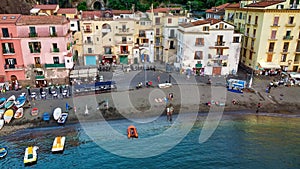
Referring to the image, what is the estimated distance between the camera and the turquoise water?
28.5m

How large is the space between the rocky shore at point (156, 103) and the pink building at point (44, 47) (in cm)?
781

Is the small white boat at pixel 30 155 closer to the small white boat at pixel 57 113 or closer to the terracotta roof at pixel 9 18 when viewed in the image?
the small white boat at pixel 57 113

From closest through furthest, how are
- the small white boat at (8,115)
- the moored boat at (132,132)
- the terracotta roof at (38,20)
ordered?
the moored boat at (132,132) < the small white boat at (8,115) < the terracotta roof at (38,20)

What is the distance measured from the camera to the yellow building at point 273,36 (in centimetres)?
4916

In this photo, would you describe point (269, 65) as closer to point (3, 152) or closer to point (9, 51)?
point (3, 152)

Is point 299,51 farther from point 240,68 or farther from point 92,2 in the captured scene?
point 92,2

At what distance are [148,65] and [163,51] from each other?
19.7 feet

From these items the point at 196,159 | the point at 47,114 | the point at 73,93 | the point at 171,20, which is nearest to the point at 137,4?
the point at 171,20

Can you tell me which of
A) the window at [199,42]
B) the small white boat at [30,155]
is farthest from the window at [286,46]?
the small white boat at [30,155]

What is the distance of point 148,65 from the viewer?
2297 inches

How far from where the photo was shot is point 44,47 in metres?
44.7

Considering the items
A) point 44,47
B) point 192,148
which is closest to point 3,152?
point 44,47

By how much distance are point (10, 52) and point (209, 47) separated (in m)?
39.8

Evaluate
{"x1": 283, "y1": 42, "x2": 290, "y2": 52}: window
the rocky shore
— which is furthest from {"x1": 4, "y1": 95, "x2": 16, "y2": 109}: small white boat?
{"x1": 283, "y1": 42, "x2": 290, "y2": 52}: window
